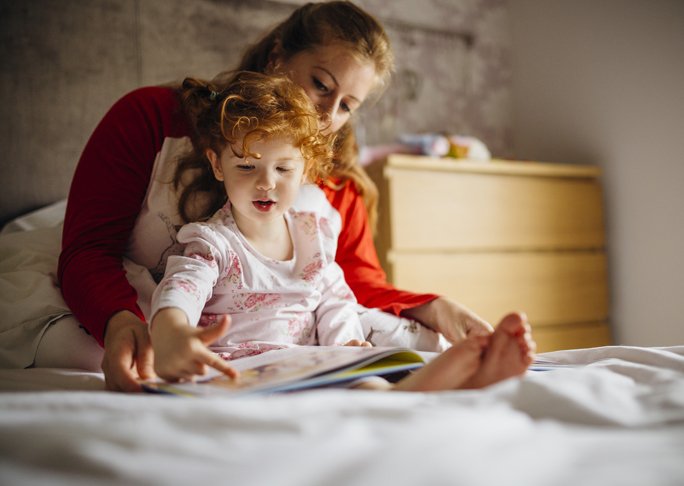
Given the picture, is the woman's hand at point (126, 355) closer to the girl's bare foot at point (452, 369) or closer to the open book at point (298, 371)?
the open book at point (298, 371)

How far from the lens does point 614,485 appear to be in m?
0.37

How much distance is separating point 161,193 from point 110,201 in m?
0.09

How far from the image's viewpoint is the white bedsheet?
1.21 feet

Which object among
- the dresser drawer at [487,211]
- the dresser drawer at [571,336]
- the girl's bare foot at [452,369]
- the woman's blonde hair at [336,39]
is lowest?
the dresser drawer at [571,336]

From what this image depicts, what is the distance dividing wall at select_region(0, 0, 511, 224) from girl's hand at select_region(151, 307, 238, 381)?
1.31 metres

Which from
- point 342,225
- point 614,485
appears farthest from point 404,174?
point 614,485

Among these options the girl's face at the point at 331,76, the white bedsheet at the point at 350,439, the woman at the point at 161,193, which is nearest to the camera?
the white bedsheet at the point at 350,439

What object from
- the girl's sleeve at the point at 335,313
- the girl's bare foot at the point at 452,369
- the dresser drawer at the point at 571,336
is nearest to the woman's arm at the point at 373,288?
the girl's sleeve at the point at 335,313

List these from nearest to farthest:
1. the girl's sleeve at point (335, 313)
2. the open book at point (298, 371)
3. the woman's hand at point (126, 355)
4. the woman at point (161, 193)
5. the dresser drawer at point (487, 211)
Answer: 1. the open book at point (298, 371)
2. the woman's hand at point (126, 355)
3. the woman at point (161, 193)
4. the girl's sleeve at point (335, 313)
5. the dresser drawer at point (487, 211)

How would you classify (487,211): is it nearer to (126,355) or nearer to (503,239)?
(503,239)

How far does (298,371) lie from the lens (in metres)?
0.64

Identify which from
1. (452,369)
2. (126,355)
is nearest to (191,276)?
(126,355)

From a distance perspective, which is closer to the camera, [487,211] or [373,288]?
[373,288]

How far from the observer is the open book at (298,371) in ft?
1.97
